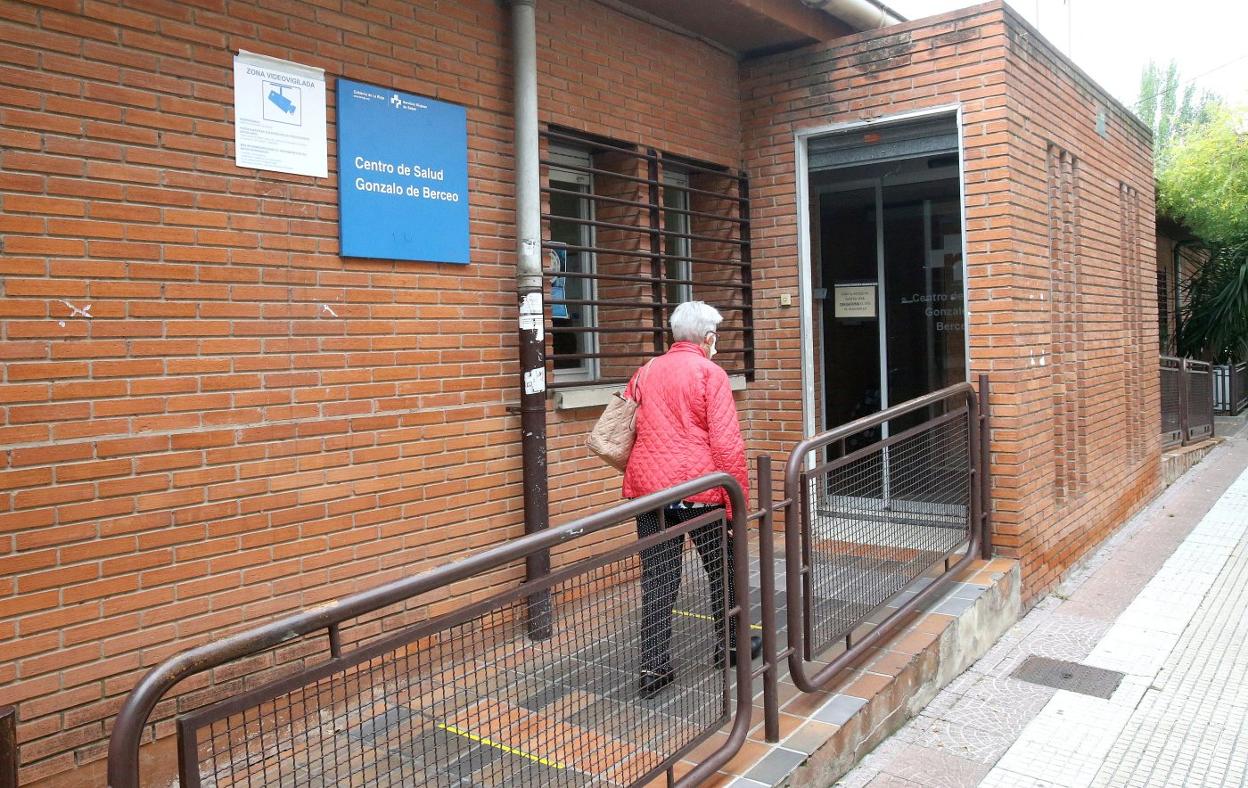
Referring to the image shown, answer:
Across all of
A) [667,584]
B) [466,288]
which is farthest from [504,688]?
[466,288]

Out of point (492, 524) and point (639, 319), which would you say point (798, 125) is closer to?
point (639, 319)

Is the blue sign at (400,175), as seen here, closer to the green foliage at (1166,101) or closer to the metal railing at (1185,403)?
the metal railing at (1185,403)

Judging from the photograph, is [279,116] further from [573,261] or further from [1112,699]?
[1112,699]

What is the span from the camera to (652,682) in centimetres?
312

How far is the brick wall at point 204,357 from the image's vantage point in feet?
10.3

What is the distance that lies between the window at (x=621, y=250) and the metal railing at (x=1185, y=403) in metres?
7.42

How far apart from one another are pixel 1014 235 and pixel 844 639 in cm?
292

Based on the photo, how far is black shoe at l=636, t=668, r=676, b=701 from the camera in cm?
307

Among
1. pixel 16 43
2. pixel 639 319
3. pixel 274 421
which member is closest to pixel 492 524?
pixel 274 421

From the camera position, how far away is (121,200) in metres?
3.37

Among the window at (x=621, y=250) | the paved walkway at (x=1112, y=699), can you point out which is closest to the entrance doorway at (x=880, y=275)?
the window at (x=621, y=250)

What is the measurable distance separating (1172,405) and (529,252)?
34.5 ft

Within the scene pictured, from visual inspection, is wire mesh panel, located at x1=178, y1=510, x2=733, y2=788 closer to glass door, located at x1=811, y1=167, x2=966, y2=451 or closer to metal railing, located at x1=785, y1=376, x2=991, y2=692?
metal railing, located at x1=785, y1=376, x2=991, y2=692

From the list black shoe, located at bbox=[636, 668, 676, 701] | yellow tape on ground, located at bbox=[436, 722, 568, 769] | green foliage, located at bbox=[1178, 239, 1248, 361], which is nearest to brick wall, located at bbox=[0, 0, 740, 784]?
yellow tape on ground, located at bbox=[436, 722, 568, 769]
